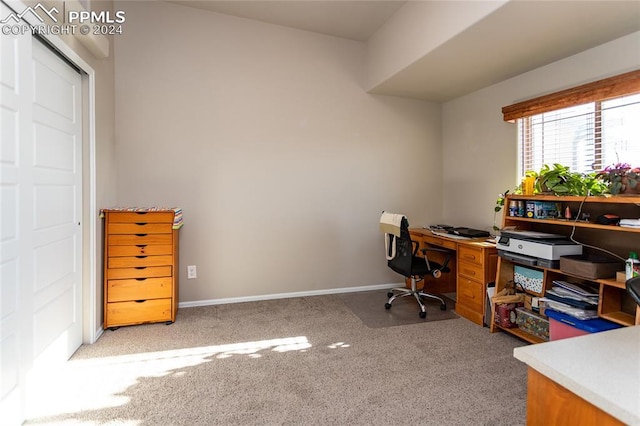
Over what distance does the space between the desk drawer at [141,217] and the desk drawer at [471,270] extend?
272 centimetres

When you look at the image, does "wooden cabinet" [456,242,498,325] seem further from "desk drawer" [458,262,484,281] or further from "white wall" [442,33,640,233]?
"white wall" [442,33,640,233]

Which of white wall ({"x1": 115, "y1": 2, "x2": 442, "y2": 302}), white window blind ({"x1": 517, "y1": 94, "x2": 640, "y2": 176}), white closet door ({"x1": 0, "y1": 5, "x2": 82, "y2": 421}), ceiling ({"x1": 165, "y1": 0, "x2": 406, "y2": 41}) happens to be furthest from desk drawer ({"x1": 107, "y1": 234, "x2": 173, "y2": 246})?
white window blind ({"x1": 517, "y1": 94, "x2": 640, "y2": 176})

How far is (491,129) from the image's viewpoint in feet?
11.6

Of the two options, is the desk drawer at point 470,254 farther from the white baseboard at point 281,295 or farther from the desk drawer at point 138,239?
the desk drawer at point 138,239

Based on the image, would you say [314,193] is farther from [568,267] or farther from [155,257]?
[568,267]

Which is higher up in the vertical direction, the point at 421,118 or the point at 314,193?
the point at 421,118

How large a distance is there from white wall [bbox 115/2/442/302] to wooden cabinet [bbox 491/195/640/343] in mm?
1488

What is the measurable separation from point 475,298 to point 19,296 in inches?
128

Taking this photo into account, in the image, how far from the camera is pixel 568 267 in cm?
227

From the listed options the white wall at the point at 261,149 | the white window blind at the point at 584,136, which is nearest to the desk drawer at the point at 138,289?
the white wall at the point at 261,149

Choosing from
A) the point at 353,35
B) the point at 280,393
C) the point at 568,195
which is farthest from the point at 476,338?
the point at 353,35

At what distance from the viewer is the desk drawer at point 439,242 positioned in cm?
330

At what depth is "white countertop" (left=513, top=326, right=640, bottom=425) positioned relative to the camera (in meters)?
0.62

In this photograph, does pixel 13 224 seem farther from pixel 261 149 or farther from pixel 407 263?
pixel 407 263
